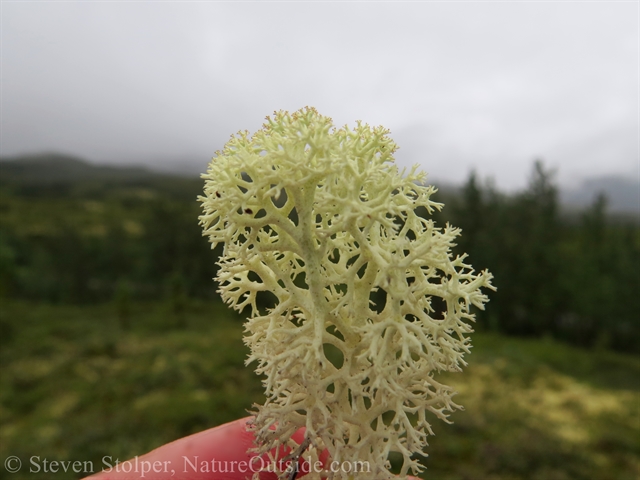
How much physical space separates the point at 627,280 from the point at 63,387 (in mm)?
34581

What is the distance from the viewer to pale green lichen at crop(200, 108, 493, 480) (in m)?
2.21

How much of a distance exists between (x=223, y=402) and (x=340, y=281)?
46.0ft

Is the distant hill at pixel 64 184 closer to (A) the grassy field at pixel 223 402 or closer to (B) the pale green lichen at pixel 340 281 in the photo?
(A) the grassy field at pixel 223 402

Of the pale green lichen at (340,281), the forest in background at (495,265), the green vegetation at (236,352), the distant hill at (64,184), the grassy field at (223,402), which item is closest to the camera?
the pale green lichen at (340,281)

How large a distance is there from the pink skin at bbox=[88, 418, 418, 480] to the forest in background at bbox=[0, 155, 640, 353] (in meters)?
14.0

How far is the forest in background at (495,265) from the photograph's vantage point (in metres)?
30.0

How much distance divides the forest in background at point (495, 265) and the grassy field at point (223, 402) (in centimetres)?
443

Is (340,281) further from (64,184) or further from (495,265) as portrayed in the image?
(64,184)

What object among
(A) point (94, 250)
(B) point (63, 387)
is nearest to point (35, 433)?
(B) point (63, 387)

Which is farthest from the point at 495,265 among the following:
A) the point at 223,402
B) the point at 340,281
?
the point at 340,281

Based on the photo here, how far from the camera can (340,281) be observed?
237 cm

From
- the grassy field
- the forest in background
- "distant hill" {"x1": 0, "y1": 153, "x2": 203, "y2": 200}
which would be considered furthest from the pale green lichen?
"distant hill" {"x1": 0, "y1": 153, "x2": 203, "y2": 200}

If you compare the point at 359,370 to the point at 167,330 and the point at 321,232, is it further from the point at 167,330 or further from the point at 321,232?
the point at 167,330

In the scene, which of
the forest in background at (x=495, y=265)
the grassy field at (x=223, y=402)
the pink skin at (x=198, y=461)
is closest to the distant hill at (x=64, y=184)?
the forest in background at (x=495, y=265)
